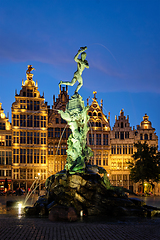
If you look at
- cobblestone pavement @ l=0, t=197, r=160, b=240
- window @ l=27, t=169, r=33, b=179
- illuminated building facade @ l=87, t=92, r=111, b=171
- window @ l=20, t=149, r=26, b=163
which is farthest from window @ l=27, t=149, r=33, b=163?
cobblestone pavement @ l=0, t=197, r=160, b=240

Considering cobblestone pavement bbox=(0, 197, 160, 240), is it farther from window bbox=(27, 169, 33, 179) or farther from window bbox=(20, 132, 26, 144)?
window bbox=(20, 132, 26, 144)

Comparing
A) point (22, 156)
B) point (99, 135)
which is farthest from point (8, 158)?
point (99, 135)

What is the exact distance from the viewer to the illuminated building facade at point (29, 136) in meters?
60.4

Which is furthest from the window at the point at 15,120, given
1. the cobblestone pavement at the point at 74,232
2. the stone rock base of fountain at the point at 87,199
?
the cobblestone pavement at the point at 74,232

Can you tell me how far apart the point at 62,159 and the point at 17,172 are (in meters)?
8.10

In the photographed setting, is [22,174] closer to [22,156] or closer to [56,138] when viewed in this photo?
[22,156]

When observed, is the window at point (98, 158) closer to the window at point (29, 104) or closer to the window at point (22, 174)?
the window at point (22, 174)

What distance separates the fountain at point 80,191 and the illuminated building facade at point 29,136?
107ft

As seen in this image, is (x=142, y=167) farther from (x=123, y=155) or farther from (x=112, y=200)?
(x=112, y=200)

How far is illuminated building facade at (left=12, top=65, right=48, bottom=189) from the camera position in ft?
198

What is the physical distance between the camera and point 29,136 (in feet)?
201

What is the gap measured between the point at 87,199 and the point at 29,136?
123ft

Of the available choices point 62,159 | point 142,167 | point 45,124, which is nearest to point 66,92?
point 45,124

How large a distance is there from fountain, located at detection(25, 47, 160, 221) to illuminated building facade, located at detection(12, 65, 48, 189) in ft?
107
